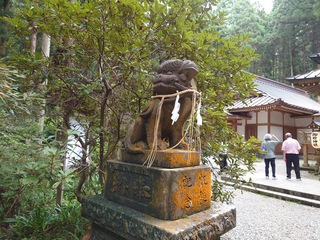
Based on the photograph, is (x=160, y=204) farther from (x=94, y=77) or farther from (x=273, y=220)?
(x=273, y=220)

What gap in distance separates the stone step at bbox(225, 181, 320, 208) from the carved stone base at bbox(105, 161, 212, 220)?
409 cm

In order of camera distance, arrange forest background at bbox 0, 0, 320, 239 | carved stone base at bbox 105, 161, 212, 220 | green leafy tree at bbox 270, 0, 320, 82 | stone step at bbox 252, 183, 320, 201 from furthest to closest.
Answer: green leafy tree at bbox 270, 0, 320, 82 → stone step at bbox 252, 183, 320, 201 → forest background at bbox 0, 0, 320, 239 → carved stone base at bbox 105, 161, 212, 220

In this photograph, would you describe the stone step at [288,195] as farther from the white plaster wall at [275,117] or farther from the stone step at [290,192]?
the white plaster wall at [275,117]

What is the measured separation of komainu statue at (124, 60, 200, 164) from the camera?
191cm

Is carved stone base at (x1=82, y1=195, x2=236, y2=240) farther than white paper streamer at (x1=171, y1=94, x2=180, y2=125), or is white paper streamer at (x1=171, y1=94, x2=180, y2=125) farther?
white paper streamer at (x1=171, y1=94, x2=180, y2=125)

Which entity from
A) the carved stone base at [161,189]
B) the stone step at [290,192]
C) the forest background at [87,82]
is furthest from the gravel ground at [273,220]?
the carved stone base at [161,189]

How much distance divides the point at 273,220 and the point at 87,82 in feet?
14.1

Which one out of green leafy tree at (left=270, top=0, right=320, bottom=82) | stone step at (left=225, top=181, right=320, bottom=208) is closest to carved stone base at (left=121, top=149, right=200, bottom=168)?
stone step at (left=225, top=181, right=320, bottom=208)

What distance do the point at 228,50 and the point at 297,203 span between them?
4.87m

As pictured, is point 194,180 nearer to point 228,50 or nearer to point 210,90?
point 210,90

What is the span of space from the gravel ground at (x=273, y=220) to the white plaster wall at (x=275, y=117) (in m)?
9.99

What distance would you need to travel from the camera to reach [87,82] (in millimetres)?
2783

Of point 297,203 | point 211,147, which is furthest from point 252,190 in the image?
point 211,147

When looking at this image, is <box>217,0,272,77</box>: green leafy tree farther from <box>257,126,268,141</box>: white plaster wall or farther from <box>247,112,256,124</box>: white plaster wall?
<box>257,126,268,141</box>: white plaster wall
